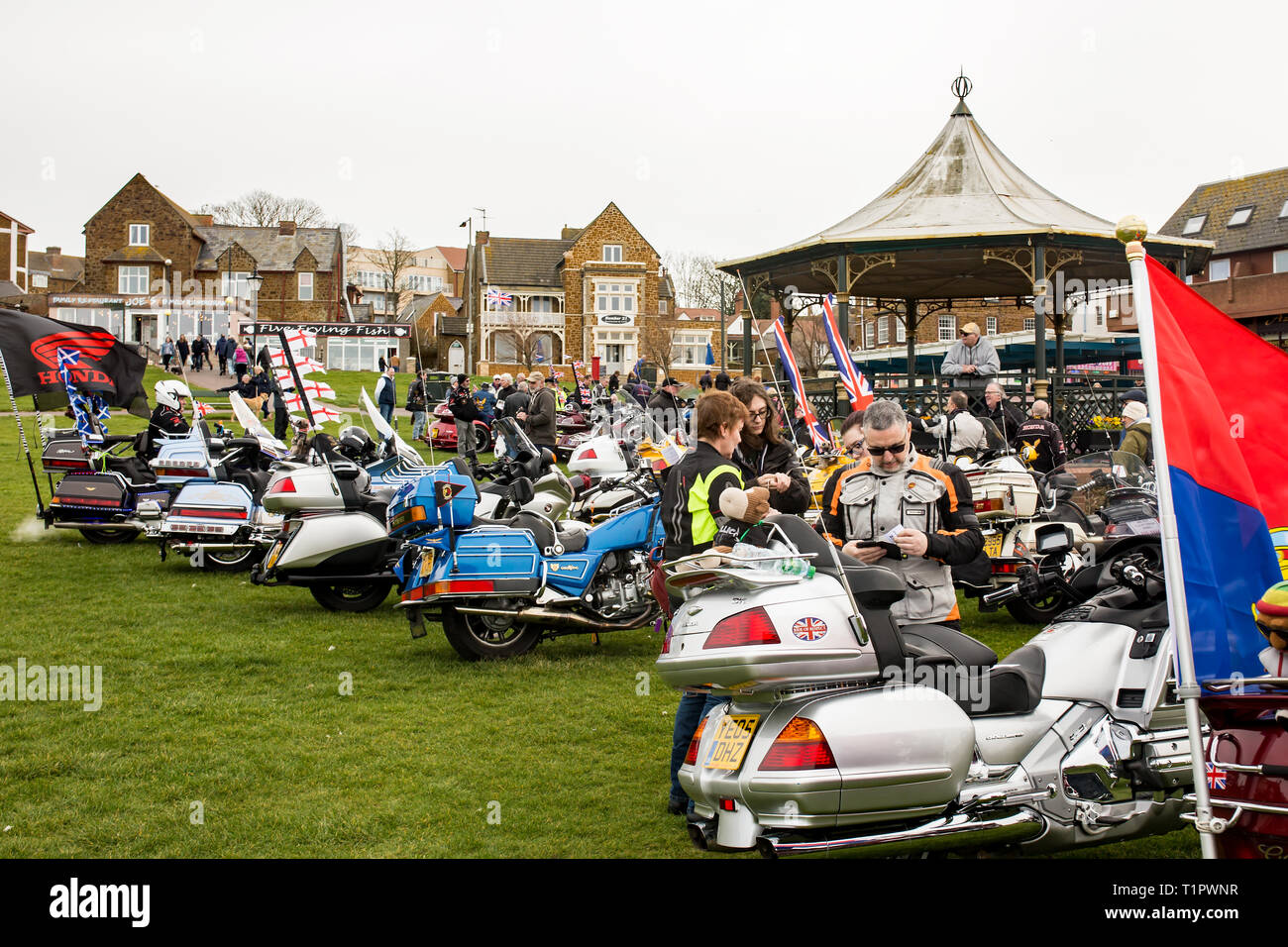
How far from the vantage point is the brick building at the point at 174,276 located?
68875mm

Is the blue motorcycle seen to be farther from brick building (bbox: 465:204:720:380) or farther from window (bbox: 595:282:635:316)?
window (bbox: 595:282:635:316)

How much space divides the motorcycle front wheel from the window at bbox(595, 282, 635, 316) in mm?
65438

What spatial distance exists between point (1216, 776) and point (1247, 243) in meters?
56.0

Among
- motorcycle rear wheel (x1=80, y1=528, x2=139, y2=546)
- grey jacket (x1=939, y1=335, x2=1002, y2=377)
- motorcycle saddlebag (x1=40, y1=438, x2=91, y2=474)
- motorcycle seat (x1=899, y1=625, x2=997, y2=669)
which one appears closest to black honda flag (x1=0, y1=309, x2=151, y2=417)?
motorcycle saddlebag (x1=40, y1=438, x2=91, y2=474)

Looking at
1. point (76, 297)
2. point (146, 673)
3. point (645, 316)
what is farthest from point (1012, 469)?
point (76, 297)

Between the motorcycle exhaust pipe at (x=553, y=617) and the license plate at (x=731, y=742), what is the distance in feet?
14.6

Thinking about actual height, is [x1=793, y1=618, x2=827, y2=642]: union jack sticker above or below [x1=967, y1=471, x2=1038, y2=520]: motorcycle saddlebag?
below

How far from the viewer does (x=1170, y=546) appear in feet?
11.8

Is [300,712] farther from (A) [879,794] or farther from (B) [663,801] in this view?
(A) [879,794]

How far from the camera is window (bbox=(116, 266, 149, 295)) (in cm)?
7019

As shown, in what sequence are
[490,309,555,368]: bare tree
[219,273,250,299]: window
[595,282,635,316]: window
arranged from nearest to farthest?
[490,309,555,368]: bare tree
[219,273,250,299]: window
[595,282,635,316]: window

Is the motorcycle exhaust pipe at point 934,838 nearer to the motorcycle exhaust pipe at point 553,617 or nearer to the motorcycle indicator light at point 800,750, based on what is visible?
the motorcycle indicator light at point 800,750
